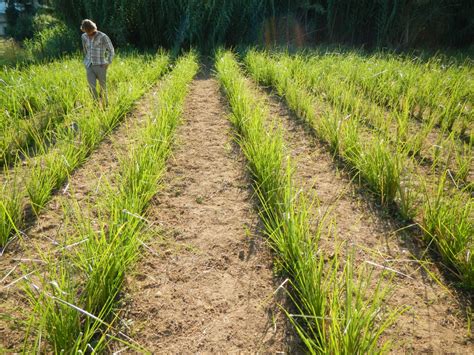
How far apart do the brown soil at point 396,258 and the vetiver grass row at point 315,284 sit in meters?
0.10

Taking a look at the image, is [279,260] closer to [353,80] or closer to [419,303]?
[419,303]

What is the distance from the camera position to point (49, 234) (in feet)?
5.82

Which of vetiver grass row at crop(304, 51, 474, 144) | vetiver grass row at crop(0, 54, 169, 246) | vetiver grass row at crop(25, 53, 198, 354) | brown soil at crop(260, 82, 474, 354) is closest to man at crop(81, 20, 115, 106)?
vetiver grass row at crop(0, 54, 169, 246)

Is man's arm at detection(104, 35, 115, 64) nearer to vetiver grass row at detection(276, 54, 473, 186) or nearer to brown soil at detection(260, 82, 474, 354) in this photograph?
vetiver grass row at detection(276, 54, 473, 186)

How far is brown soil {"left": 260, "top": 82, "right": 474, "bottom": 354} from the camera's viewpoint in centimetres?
124

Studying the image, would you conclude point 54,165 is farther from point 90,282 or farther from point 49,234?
point 90,282

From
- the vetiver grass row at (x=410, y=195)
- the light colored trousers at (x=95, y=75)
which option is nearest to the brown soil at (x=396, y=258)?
the vetiver grass row at (x=410, y=195)

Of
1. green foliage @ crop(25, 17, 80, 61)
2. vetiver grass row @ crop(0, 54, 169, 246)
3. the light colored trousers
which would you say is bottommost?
vetiver grass row @ crop(0, 54, 169, 246)

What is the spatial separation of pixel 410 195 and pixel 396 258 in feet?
1.82

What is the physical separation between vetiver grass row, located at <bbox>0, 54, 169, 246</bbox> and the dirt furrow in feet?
0.23

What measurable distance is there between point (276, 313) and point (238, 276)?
279mm

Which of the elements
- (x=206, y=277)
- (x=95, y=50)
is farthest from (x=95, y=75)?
(x=206, y=277)

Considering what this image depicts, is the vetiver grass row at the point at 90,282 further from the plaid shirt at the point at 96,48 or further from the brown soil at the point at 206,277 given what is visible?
the plaid shirt at the point at 96,48

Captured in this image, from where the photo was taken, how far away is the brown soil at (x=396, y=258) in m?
1.24
